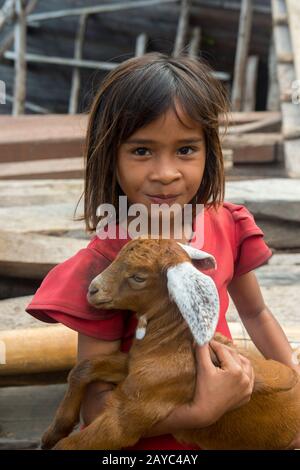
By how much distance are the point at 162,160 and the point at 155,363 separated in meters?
0.47

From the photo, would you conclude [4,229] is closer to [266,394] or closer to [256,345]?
[256,345]

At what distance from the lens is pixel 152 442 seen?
194cm

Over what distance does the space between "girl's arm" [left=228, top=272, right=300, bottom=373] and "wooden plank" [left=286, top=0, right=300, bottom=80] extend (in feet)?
11.4

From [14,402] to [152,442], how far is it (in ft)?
4.43

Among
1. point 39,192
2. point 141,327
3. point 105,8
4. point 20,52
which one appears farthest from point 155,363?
point 105,8

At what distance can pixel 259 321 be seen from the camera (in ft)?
7.73

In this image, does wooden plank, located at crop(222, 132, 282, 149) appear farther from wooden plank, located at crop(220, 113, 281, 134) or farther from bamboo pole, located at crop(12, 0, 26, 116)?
bamboo pole, located at crop(12, 0, 26, 116)

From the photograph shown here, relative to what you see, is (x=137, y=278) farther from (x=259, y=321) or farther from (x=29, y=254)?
(x=29, y=254)

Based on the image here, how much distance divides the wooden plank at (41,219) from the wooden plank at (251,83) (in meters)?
7.31

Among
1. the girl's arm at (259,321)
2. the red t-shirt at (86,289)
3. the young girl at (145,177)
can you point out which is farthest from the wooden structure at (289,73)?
the young girl at (145,177)

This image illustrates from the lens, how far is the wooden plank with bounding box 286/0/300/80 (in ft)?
19.4

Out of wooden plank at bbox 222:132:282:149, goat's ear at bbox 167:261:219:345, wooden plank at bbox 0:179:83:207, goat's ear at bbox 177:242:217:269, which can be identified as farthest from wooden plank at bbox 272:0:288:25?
goat's ear at bbox 167:261:219:345

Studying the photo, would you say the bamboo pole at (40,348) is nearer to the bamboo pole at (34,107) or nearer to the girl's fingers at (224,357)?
the girl's fingers at (224,357)

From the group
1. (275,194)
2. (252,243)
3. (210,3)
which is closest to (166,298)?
(252,243)
